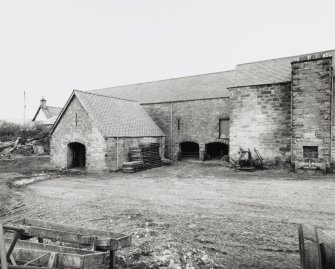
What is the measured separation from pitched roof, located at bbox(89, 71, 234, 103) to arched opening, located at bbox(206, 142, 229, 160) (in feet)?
13.0

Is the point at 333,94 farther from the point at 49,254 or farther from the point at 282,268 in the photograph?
the point at 49,254

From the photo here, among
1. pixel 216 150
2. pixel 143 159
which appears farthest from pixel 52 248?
pixel 216 150

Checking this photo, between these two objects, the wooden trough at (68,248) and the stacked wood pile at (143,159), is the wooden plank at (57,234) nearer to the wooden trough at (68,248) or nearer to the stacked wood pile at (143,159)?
the wooden trough at (68,248)

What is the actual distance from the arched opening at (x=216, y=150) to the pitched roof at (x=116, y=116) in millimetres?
4045

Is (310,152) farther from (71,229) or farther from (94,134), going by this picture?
(71,229)

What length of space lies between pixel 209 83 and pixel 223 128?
5242 millimetres

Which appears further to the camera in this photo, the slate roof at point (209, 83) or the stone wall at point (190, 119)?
the stone wall at point (190, 119)

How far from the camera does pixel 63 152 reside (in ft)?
56.5

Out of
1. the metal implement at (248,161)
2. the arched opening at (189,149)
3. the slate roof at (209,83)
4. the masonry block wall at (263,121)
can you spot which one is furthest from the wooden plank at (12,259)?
the arched opening at (189,149)

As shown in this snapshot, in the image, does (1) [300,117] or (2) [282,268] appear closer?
(2) [282,268]

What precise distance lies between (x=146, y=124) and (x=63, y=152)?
6.65 metres

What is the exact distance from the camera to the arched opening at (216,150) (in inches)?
827

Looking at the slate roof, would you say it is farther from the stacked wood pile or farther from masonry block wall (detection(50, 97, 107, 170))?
masonry block wall (detection(50, 97, 107, 170))

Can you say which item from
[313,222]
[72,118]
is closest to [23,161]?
[72,118]
